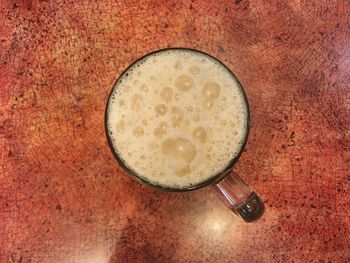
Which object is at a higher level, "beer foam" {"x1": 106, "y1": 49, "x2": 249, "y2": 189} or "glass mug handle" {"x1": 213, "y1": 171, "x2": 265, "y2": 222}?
"beer foam" {"x1": 106, "y1": 49, "x2": 249, "y2": 189}

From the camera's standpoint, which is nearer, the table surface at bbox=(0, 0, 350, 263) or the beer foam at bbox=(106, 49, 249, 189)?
the beer foam at bbox=(106, 49, 249, 189)

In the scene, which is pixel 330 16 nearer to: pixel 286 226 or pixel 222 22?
pixel 222 22

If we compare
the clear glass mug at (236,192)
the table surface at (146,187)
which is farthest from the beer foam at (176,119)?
the table surface at (146,187)

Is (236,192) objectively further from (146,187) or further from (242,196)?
(146,187)

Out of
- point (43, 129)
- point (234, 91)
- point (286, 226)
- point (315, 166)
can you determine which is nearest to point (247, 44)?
point (234, 91)

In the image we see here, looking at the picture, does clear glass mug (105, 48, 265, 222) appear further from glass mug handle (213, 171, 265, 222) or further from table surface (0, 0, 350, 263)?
table surface (0, 0, 350, 263)

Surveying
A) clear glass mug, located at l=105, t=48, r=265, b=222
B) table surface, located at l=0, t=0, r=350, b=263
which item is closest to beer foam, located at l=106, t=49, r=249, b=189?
clear glass mug, located at l=105, t=48, r=265, b=222

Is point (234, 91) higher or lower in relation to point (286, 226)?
higher
